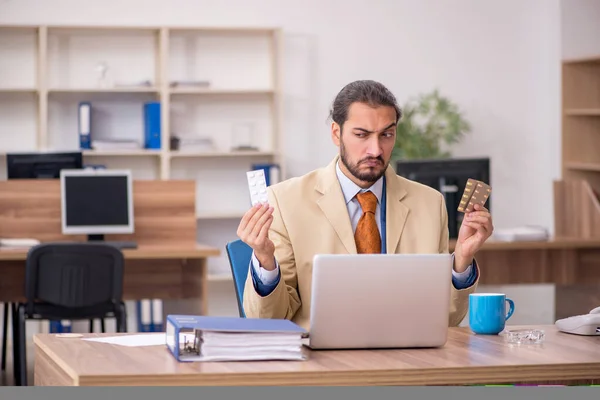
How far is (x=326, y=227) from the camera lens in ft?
8.57

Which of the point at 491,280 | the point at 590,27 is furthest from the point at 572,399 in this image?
the point at 590,27

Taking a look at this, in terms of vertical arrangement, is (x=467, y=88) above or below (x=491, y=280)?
above

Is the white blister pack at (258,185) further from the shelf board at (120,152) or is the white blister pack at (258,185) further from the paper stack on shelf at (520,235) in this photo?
the shelf board at (120,152)

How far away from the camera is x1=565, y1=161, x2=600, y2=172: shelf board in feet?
22.2

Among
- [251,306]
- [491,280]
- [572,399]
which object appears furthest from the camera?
[491,280]

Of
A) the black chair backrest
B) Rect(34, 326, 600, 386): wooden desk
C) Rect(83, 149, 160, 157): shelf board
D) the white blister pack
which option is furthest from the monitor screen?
the white blister pack

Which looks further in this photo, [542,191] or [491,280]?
[542,191]

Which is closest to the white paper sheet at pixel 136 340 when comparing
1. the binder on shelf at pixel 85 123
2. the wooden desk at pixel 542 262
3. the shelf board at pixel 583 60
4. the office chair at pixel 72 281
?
the office chair at pixel 72 281

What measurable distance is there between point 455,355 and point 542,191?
575 centimetres

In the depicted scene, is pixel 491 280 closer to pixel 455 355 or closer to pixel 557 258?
pixel 557 258

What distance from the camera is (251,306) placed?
240 centimetres

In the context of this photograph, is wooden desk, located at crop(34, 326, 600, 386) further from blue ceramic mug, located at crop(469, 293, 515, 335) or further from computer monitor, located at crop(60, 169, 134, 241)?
computer monitor, located at crop(60, 169, 134, 241)

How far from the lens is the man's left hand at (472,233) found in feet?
7.75

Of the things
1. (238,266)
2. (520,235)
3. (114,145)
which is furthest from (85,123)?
(238,266)
